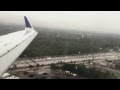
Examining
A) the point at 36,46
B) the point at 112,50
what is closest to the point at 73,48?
the point at 36,46

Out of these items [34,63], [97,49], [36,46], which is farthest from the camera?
[97,49]

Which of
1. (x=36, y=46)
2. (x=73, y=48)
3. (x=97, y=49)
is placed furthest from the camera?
(x=97, y=49)

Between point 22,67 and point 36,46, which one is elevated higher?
point 36,46
